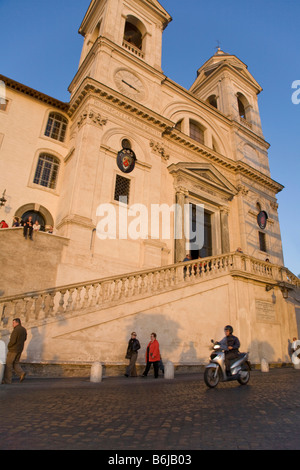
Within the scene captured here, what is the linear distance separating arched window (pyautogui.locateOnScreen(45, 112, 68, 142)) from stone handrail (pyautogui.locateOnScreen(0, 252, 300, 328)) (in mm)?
10400

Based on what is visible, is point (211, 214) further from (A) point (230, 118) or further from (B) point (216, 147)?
(A) point (230, 118)

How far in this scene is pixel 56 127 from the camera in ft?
59.6

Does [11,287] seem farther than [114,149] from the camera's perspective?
No

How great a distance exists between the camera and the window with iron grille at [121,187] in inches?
625

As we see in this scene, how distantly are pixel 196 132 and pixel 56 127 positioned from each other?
1055 cm

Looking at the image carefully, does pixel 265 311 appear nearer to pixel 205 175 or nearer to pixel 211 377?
pixel 211 377

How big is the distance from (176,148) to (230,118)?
8271 millimetres

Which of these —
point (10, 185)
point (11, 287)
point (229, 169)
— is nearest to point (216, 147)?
point (229, 169)

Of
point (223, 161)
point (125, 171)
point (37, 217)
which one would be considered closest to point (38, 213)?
point (37, 217)

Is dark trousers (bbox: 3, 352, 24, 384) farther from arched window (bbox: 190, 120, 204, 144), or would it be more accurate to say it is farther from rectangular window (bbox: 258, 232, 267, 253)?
arched window (bbox: 190, 120, 204, 144)

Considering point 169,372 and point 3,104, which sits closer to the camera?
point 169,372

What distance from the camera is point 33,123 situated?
55.9 ft

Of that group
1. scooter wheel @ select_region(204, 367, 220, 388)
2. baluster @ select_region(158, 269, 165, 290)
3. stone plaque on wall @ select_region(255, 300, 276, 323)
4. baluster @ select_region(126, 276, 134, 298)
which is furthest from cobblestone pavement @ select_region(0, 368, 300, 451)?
stone plaque on wall @ select_region(255, 300, 276, 323)

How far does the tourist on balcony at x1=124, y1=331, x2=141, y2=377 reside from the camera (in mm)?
8867
